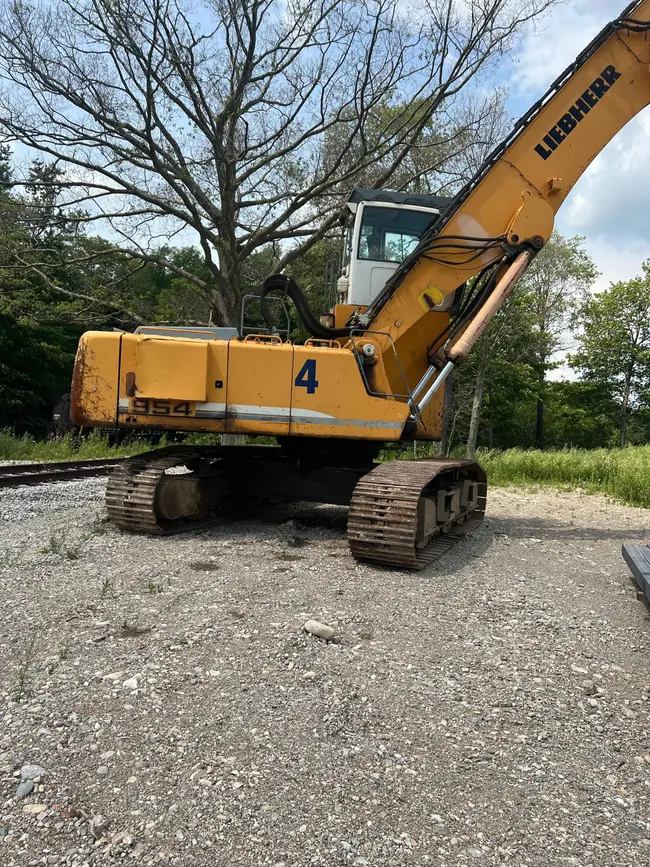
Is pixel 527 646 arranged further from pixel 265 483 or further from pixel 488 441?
pixel 488 441

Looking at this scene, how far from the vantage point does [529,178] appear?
278 inches

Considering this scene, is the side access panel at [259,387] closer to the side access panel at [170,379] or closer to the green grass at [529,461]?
the side access panel at [170,379]

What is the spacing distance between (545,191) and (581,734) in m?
6.01

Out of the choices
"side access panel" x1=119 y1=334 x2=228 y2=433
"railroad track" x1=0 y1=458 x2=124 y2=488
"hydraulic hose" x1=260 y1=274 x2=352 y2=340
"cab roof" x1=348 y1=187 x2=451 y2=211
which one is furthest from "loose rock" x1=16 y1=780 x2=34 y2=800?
"railroad track" x1=0 y1=458 x2=124 y2=488

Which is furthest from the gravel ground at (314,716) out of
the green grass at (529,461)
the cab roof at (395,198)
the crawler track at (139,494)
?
the green grass at (529,461)

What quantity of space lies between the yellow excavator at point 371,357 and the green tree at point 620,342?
31648 mm

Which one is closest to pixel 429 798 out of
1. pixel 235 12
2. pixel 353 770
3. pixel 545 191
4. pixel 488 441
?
pixel 353 770

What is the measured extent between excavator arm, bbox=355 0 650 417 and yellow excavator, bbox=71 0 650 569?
0.05ft

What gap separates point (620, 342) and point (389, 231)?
33.6m

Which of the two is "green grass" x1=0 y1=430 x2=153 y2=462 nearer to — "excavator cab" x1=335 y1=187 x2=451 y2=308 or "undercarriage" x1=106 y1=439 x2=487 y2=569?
"undercarriage" x1=106 y1=439 x2=487 y2=569

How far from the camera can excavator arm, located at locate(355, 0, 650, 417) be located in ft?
22.6

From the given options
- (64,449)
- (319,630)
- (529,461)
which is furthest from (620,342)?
(319,630)

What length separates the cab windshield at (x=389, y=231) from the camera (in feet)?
23.6

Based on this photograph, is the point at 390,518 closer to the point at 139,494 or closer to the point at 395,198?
the point at 139,494
